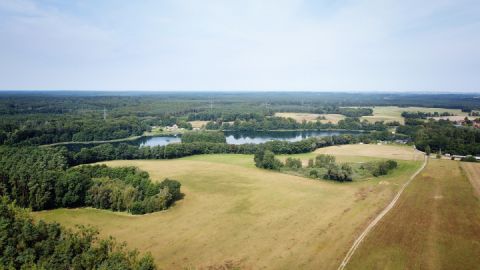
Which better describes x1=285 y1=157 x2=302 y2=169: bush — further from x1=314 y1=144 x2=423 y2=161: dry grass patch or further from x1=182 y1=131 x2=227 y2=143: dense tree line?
x1=182 y1=131 x2=227 y2=143: dense tree line

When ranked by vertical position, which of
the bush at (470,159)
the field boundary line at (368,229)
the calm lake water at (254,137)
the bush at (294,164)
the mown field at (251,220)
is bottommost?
the calm lake water at (254,137)

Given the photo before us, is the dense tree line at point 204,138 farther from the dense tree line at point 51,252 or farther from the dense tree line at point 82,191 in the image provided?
the dense tree line at point 51,252

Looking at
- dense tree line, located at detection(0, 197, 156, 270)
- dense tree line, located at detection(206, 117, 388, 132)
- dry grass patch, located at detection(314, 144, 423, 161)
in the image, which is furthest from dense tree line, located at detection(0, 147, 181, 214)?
dense tree line, located at detection(206, 117, 388, 132)

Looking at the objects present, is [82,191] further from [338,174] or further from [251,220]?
[338,174]

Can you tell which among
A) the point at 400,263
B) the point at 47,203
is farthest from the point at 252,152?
the point at 400,263

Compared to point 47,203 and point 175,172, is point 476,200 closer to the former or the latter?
point 175,172

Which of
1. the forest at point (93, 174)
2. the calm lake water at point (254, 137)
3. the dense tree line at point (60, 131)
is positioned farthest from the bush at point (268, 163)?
the dense tree line at point (60, 131)
